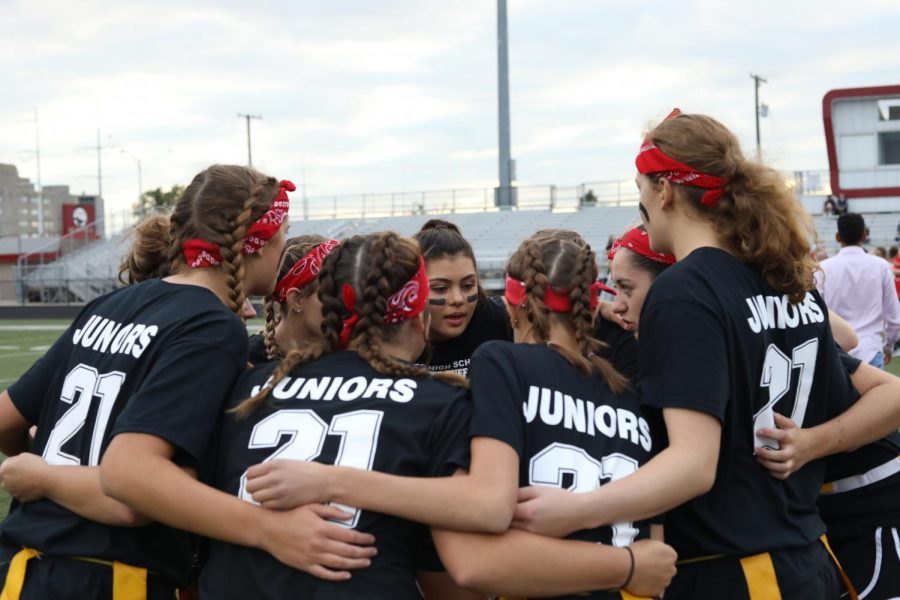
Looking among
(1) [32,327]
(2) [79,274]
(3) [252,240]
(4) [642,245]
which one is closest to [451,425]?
(3) [252,240]

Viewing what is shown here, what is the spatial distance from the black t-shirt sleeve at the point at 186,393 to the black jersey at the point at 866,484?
1.74m

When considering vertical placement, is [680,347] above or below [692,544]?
above

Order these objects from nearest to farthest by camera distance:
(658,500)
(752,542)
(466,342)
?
(658,500) < (752,542) < (466,342)

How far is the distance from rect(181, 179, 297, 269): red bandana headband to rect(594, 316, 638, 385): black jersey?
1.20 meters

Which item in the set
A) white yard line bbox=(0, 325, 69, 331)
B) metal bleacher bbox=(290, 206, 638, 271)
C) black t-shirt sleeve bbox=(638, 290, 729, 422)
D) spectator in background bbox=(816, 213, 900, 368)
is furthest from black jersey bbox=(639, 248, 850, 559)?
metal bleacher bbox=(290, 206, 638, 271)

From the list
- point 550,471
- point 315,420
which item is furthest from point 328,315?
point 550,471

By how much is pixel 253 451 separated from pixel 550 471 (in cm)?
69

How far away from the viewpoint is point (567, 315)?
96.4 inches

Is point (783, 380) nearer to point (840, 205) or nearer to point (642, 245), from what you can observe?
point (642, 245)

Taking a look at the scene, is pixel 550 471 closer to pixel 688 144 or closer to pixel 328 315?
pixel 328 315

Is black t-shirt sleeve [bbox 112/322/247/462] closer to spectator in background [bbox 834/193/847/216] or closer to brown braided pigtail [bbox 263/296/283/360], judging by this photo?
brown braided pigtail [bbox 263/296/283/360]

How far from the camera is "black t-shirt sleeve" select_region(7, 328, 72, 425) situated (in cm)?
269

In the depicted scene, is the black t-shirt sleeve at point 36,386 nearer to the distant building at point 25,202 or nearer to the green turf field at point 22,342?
the green turf field at point 22,342

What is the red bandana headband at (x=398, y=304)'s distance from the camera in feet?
7.88
